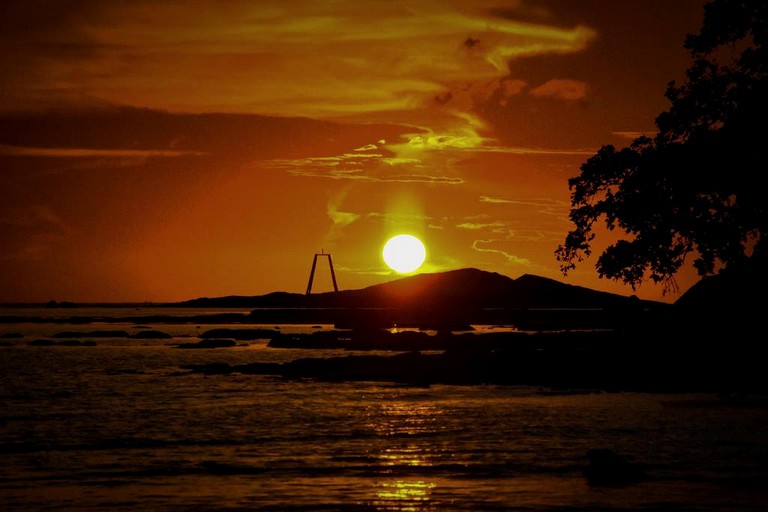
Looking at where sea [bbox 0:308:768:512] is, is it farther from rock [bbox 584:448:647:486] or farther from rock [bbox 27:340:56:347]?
rock [bbox 27:340:56:347]

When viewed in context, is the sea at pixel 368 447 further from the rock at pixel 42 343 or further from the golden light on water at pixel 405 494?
the rock at pixel 42 343

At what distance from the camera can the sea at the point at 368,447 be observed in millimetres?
23953

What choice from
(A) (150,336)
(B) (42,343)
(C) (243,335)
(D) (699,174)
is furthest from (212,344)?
(D) (699,174)

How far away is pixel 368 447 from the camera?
33500 millimetres

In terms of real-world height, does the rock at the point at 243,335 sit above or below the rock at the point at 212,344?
above

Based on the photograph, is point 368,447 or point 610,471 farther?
point 368,447

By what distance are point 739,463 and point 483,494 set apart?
8825 millimetres

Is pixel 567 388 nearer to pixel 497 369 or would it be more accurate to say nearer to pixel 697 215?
pixel 497 369

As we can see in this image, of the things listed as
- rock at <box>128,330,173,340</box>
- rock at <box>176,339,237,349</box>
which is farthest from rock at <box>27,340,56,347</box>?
rock at <box>128,330,173,340</box>

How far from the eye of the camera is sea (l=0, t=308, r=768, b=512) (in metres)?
24.0

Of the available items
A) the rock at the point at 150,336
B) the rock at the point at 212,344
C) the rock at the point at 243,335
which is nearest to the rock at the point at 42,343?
the rock at the point at 212,344

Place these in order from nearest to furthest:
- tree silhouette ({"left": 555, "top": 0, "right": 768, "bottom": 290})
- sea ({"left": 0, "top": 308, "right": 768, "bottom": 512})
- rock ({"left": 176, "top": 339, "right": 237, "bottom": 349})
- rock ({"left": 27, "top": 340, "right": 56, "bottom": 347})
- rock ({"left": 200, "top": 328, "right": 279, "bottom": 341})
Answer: sea ({"left": 0, "top": 308, "right": 768, "bottom": 512}) → tree silhouette ({"left": 555, "top": 0, "right": 768, "bottom": 290}) → rock ({"left": 176, "top": 339, "right": 237, "bottom": 349}) → rock ({"left": 27, "top": 340, "right": 56, "bottom": 347}) → rock ({"left": 200, "top": 328, "right": 279, "bottom": 341})

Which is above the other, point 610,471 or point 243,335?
point 243,335

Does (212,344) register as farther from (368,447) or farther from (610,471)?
(610,471)
